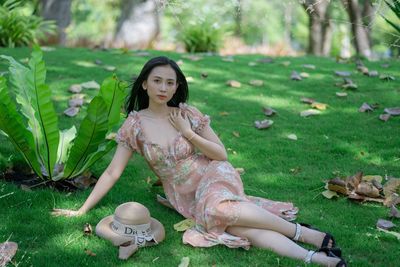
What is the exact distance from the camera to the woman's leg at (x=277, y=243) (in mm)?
2691

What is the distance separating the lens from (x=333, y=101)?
573 centimetres

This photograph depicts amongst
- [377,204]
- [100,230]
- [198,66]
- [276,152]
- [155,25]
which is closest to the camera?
[100,230]

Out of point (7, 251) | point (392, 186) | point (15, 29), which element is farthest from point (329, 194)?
point (15, 29)

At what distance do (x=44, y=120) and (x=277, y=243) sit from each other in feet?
5.20

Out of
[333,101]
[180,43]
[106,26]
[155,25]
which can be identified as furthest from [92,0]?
[333,101]

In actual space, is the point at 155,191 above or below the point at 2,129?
below

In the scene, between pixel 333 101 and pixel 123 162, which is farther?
pixel 333 101

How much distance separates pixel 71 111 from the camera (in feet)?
16.8

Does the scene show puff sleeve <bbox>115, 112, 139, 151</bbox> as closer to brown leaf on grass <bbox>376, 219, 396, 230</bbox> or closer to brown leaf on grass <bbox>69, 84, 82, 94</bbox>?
brown leaf on grass <bbox>376, 219, 396, 230</bbox>

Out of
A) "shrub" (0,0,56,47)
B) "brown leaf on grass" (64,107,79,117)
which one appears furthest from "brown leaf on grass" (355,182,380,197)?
"shrub" (0,0,56,47)

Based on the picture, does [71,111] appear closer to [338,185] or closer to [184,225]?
[184,225]

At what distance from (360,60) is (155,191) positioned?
4656 millimetres

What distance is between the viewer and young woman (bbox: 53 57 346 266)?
9.59 ft

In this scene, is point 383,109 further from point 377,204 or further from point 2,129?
Result: point 2,129
